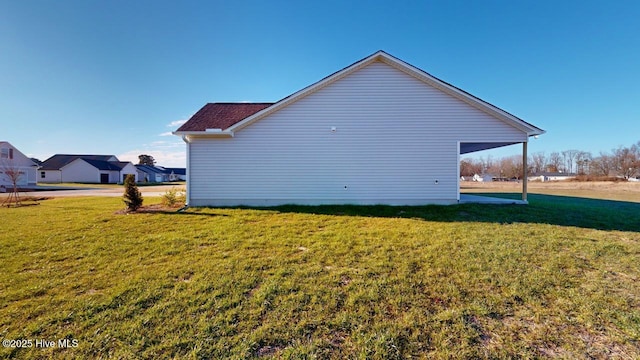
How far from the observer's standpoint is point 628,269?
4.23 meters

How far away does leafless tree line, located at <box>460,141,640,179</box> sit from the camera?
171 ft

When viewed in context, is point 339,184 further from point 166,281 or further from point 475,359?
point 475,359

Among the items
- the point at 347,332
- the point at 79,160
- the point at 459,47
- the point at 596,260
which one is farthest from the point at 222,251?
the point at 79,160

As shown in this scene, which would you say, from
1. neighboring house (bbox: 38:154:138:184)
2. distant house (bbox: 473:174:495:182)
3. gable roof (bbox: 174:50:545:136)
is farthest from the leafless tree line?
neighboring house (bbox: 38:154:138:184)

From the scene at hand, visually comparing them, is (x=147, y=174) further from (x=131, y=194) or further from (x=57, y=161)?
(x=131, y=194)

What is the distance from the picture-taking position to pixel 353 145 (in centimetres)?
1002

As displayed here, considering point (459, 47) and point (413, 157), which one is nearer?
point (413, 157)

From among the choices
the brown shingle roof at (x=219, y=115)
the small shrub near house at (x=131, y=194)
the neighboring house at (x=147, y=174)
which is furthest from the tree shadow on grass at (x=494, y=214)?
the neighboring house at (x=147, y=174)

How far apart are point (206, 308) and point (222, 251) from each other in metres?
2.09

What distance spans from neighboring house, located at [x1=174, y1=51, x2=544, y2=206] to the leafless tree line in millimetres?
32194

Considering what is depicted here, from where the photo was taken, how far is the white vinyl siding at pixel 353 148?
9.95 metres

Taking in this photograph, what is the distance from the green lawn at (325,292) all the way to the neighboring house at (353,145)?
356 centimetres

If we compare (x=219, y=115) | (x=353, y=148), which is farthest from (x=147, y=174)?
(x=353, y=148)

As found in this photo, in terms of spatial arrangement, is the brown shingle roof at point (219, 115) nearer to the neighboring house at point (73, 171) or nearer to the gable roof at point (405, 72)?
the gable roof at point (405, 72)
